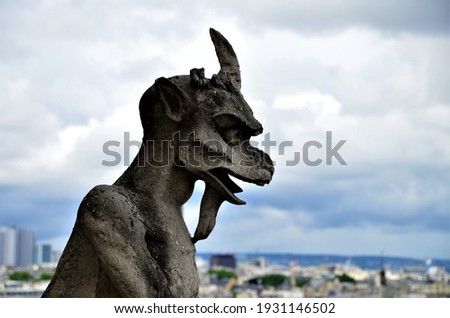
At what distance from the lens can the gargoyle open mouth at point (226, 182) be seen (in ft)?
27.7

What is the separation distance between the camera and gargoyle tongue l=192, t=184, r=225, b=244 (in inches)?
342

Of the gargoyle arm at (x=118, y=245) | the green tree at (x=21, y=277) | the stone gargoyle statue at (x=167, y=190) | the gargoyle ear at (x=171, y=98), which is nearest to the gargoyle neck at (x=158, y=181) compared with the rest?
the stone gargoyle statue at (x=167, y=190)

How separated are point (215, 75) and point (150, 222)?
4.61 feet

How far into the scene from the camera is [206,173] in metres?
8.40

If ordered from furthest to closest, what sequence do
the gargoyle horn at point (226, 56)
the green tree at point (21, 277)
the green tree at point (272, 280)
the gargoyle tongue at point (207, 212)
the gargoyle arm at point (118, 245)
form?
1. the green tree at point (272, 280)
2. the green tree at point (21, 277)
3. the gargoyle horn at point (226, 56)
4. the gargoyle tongue at point (207, 212)
5. the gargoyle arm at point (118, 245)

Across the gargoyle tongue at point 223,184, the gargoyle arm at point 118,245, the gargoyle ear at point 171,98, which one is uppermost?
the gargoyle ear at point 171,98

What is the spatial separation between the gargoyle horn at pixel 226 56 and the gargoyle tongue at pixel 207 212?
995 mm

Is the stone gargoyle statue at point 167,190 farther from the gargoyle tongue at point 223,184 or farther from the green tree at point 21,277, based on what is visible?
the green tree at point 21,277

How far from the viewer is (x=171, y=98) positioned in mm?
8414

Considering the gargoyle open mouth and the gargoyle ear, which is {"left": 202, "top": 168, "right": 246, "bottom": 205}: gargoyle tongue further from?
the gargoyle ear

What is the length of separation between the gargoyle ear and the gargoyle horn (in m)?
0.65

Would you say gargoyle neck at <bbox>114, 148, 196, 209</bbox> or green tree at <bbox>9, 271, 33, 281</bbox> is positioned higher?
green tree at <bbox>9, 271, 33, 281</bbox>

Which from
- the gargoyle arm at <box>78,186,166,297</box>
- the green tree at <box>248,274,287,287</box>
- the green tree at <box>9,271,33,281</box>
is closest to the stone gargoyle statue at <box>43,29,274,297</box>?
the gargoyle arm at <box>78,186,166,297</box>
